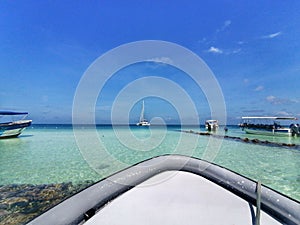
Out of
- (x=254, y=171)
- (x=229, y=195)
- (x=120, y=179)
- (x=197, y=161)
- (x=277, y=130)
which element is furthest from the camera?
(x=277, y=130)

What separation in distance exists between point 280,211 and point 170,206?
988mm

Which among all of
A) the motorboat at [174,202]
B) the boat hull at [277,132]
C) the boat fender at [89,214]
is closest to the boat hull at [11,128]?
the motorboat at [174,202]

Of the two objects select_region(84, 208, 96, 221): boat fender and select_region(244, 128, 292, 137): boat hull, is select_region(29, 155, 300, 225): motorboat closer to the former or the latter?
select_region(84, 208, 96, 221): boat fender

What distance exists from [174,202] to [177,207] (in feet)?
0.31

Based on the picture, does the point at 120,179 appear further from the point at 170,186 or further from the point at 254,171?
the point at 254,171

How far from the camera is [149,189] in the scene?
2176 millimetres

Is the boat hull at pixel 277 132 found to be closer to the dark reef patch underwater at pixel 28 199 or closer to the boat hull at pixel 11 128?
the dark reef patch underwater at pixel 28 199

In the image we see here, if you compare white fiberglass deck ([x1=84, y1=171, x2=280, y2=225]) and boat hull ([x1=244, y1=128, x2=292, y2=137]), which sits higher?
boat hull ([x1=244, y1=128, x2=292, y2=137])

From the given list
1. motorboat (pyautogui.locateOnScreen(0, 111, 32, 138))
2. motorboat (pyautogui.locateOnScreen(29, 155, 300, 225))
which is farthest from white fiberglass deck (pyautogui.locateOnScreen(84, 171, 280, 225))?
motorboat (pyautogui.locateOnScreen(0, 111, 32, 138))

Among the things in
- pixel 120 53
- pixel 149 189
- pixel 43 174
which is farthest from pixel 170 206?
pixel 43 174

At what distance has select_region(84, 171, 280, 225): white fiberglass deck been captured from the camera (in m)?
1.60

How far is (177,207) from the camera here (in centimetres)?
181

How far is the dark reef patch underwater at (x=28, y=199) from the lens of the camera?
10.1 feet

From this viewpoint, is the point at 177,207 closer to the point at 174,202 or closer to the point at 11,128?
the point at 174,202
